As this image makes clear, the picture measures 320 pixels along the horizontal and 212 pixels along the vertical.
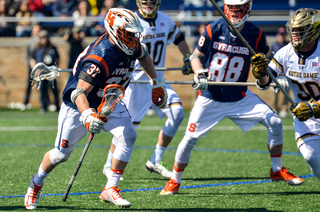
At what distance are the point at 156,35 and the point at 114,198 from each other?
2.70 meters

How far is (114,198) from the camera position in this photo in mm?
4441

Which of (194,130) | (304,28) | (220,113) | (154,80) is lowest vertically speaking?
(194,130)

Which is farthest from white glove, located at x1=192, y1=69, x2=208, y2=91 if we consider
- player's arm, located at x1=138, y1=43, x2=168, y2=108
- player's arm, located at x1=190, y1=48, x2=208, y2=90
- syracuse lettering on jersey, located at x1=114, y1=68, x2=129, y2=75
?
syracuse lettering on jersey, located at x1=114, y1=68, x2=129, y2=75

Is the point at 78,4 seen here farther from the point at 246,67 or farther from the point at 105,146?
the point at 246,67

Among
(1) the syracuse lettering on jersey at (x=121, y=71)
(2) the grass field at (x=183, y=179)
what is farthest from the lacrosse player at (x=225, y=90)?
(1) the syracuse lettering on jersey at (x=121, y=71)

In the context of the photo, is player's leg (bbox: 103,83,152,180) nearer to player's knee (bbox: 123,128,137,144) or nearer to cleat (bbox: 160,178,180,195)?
cleat (bbox: 160,178,180,195)

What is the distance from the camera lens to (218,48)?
5.28 metres

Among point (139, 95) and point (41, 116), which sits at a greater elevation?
point (139, 95)

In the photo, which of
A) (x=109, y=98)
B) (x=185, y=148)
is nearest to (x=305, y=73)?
(x=185, y=148)

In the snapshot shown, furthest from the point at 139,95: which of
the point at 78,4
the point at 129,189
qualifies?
the point at 78,4

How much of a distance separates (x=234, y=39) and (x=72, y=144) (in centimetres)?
219

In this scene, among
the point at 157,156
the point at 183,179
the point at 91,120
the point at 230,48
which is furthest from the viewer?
the point at 157,156

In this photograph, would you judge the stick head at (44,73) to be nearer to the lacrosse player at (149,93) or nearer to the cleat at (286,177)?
the lacrosse player at (149,93)

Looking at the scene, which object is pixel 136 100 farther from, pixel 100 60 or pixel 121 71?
pixel 100 60
